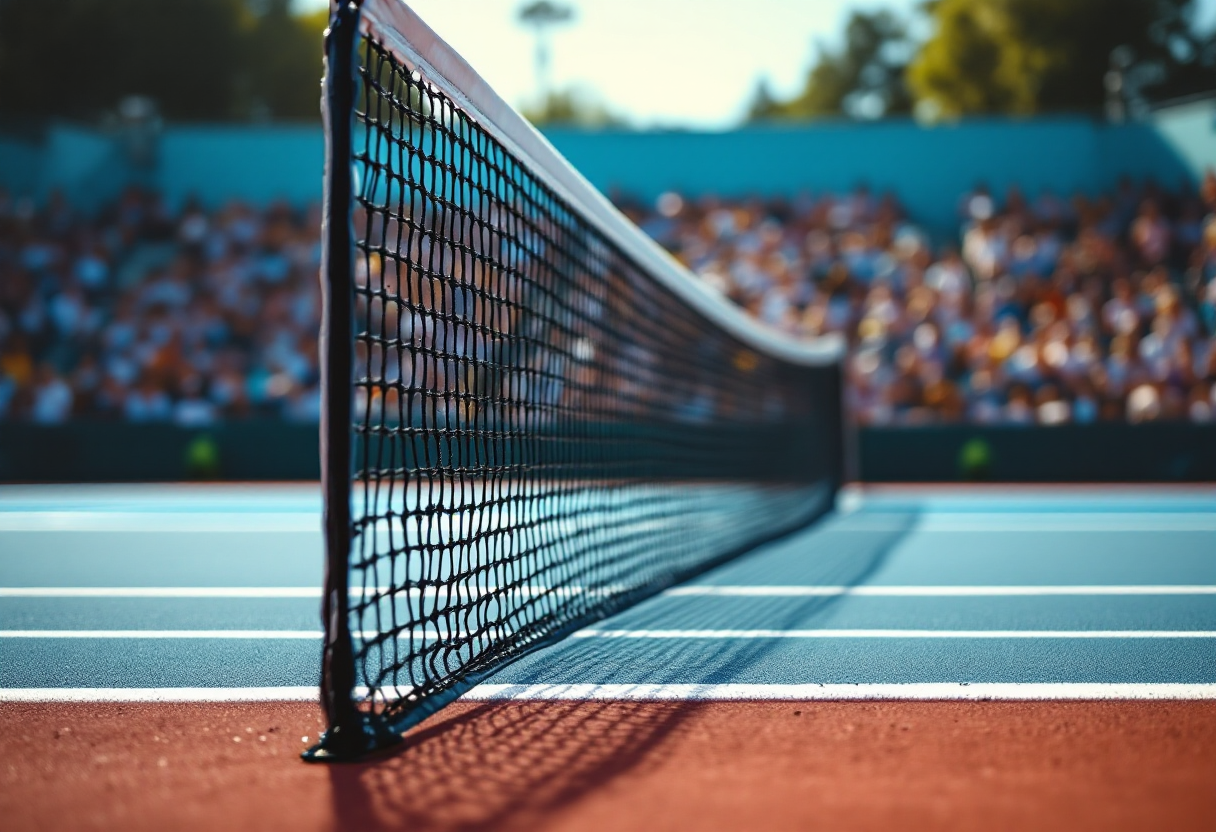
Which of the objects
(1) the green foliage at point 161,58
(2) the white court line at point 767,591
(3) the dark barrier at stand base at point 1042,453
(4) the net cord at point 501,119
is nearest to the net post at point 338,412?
(4) the net cord at point 501,119

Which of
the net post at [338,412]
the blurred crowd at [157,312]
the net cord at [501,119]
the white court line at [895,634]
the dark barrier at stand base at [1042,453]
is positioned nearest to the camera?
the net post at [338,412]

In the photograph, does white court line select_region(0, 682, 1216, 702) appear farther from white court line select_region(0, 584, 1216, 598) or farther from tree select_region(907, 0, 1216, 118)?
tree select_region(907, 0, 1216, 118)

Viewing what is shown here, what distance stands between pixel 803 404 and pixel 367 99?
8696mm

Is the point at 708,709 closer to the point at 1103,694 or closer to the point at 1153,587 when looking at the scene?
the point at 1103,694

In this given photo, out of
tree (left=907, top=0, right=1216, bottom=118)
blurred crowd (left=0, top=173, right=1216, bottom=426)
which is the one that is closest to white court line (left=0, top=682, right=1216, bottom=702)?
blurred crowd (left=0, top=173, right=1216, bottom=426)

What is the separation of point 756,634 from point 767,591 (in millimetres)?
1101

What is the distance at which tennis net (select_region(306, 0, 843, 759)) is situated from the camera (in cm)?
254

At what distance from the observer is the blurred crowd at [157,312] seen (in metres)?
14.9

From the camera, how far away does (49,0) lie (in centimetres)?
3222

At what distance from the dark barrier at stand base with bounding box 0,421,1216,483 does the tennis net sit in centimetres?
293

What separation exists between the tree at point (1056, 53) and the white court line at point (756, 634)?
36.7 metres

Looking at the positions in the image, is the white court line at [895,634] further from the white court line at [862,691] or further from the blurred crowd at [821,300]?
the blurred crowd at [821,300]

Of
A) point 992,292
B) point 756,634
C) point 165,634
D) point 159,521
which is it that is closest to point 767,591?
point 756,634

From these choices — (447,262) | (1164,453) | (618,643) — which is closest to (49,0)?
(447,262)
